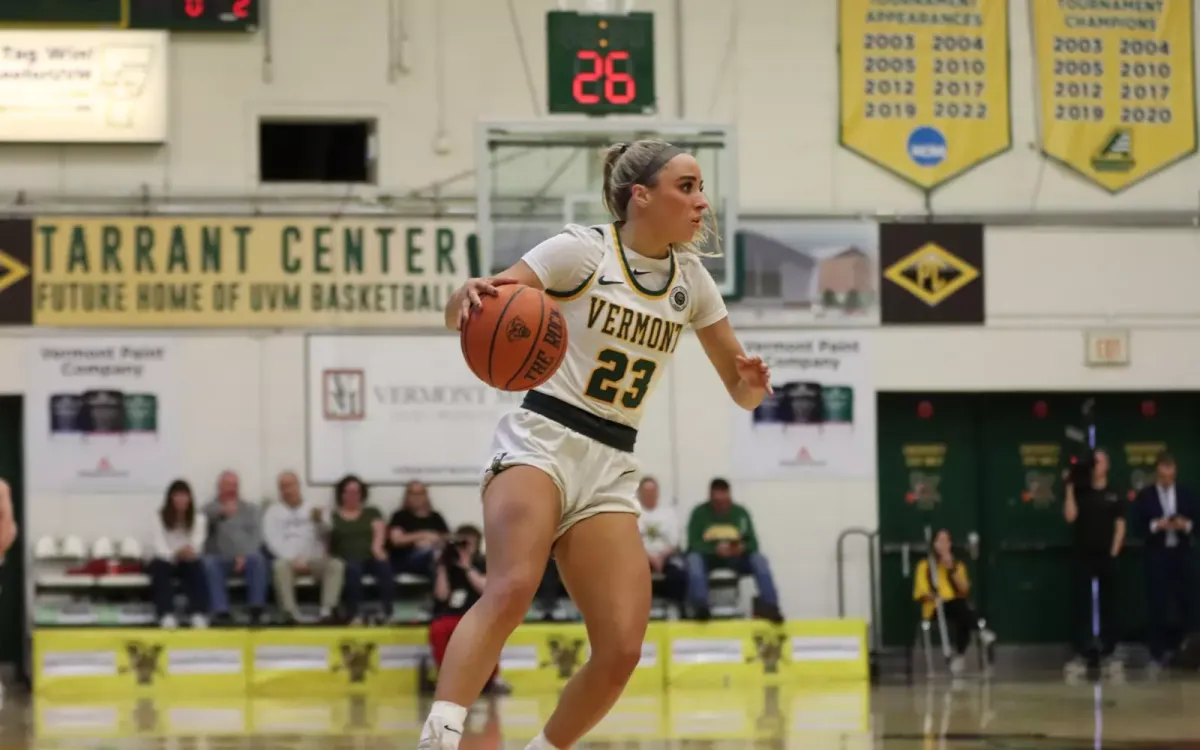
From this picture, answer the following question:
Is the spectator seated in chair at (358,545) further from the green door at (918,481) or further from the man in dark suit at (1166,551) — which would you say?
the man in dark suit at (1166,551)

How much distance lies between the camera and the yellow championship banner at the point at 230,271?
52.7 feet

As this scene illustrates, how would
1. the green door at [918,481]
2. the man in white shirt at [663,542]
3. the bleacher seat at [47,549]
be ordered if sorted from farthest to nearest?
the green door at [918,481] → the bleacher seat at [47,549] → the man in white shirt at [663,542]

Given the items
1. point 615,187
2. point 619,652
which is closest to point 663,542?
point 615,187

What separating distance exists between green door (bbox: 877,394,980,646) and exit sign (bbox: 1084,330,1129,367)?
1.25m

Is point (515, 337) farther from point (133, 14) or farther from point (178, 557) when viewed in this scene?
point (133, 14)

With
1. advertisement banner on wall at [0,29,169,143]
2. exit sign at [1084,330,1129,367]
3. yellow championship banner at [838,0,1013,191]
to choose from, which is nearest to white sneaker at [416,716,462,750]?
advertisement banner on wall at [0,29,169,143]

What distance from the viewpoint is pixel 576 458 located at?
16.9 ft

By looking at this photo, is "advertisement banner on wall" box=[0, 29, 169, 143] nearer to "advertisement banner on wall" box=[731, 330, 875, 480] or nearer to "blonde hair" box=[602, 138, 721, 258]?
"advertisement banner on wall" box=[731, 330, 875, 480]

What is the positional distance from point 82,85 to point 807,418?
7.76 metres

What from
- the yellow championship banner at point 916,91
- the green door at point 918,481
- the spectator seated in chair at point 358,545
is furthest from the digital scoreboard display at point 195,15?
the green door at point 918,481

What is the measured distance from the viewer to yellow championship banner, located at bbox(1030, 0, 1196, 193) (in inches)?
680

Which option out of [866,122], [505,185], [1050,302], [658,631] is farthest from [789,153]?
[658,631]

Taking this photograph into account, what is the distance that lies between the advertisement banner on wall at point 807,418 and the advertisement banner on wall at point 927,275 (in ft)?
2.02

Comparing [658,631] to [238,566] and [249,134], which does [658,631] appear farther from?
[249,134]
